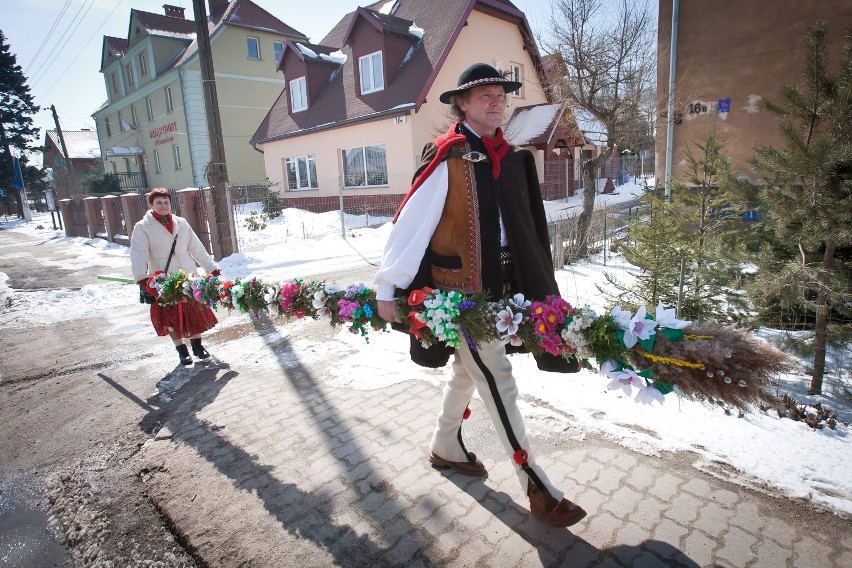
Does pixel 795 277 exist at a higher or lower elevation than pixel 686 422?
higher

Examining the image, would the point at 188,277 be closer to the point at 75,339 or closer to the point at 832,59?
the point at 75,339

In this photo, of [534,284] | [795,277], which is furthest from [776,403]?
[795,277]

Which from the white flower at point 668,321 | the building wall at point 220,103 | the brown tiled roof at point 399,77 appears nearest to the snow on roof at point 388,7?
the brown tiled roof at point 399,77

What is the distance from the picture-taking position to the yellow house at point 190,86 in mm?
26266

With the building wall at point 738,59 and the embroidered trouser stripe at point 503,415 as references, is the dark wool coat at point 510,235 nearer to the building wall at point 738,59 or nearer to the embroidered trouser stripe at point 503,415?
the embroidered trouser stripe at point 503,415

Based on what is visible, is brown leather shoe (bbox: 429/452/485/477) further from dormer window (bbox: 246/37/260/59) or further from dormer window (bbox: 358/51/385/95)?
dormer window (bbox: 246/37/260/59)

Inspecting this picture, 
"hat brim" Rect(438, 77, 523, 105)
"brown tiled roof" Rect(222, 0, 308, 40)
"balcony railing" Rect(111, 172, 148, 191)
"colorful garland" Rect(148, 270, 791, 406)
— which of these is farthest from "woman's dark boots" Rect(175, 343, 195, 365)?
"balcony railing" Rect(111, 172, 148, 191)

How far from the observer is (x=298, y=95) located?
2238 centimetres

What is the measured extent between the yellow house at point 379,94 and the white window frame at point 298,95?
0.14 feet

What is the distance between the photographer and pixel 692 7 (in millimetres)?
9922

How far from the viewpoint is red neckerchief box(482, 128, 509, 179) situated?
2566 millimetres

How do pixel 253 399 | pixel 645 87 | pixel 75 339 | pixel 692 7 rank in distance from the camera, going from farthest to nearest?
pixel 645 87 → pixel 692 7 → pixel 75 339 → pixel 253 399

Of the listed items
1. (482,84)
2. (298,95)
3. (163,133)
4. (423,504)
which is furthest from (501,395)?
(163,133)

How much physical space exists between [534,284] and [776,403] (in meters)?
1.16
